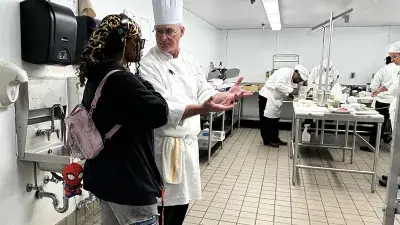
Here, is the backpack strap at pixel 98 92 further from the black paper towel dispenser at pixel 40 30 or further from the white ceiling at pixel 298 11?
the white ceiling at pixel 298 11

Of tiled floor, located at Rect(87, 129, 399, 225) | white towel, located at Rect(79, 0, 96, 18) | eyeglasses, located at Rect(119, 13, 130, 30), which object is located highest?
white towel, located at Rect(79, 0, 96, 18)

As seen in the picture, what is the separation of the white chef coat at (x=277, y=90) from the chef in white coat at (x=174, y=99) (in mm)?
3659

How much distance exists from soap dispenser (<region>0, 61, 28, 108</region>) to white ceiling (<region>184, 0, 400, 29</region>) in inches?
125

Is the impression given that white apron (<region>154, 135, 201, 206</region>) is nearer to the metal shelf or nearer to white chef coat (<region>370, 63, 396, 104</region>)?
the metal shelf

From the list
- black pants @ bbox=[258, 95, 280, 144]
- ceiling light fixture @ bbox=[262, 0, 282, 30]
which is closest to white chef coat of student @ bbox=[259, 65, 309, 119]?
Result: black pants @ bbox=[258, 95, 280, 144]

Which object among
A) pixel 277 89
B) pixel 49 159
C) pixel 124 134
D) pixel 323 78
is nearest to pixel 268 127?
pixel 277 89

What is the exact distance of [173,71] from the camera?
68.2 inches

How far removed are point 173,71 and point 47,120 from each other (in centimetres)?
95

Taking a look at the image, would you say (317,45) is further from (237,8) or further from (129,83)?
(129,83)

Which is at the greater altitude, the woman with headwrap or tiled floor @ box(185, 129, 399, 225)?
the woman with headwrap

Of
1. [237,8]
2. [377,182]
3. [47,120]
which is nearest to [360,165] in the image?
[377,182]

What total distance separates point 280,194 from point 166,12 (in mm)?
2349

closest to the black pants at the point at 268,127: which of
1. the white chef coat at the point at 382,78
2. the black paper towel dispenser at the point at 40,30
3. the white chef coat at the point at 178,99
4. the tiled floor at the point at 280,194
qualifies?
the tiled floor at the point at 280,194

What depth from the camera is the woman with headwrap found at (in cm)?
109
